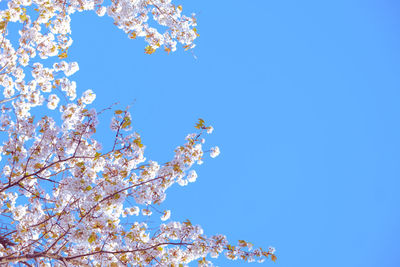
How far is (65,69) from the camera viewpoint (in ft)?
22.9

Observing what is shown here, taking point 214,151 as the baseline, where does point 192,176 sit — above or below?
below

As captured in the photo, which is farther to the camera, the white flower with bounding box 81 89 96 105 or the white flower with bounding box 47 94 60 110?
the white flower with bounding box 47 94 60 110

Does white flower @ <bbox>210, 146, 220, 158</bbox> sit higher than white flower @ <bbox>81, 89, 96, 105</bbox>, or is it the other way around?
white flower @ <bbox>81, 89, 96, 105</bbox>

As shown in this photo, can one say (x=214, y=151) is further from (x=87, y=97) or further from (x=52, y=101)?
(x=52, y=101)

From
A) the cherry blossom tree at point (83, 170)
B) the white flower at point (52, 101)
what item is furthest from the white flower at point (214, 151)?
the white flower at point (52, 101)

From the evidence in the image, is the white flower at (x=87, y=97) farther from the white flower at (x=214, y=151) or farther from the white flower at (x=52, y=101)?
the white flower at (x=214, y=151)

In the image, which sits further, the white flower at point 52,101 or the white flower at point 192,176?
the white flower at point 52,101

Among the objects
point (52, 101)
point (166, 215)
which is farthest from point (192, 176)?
point (52, 101)

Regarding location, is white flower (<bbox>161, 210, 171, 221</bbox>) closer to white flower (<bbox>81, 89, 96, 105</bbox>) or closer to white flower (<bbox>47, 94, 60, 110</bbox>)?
white flower (<bbox>81, 89, 96, 105</bbox>)

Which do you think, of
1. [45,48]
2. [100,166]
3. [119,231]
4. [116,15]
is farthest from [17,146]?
[116,15]

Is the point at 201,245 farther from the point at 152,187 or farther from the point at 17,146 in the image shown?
the point at 17,146

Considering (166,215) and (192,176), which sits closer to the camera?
(192,176)

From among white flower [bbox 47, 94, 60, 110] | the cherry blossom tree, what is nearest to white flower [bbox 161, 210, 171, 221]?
the cherry blossom tree

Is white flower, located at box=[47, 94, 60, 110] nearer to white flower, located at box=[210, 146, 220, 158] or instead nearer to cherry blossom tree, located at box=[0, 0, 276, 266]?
cherry blossom tree, located at box=[0, 0, 276, 266]
